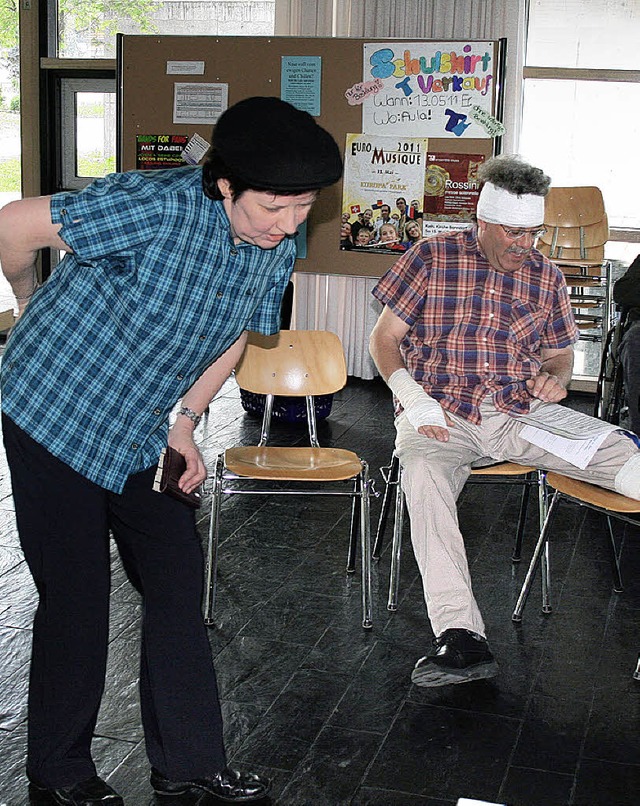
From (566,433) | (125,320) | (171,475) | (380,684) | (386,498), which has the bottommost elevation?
(380,684)

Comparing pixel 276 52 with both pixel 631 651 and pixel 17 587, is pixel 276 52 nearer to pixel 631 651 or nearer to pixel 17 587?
pixel 17 587

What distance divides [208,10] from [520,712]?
5045 mm

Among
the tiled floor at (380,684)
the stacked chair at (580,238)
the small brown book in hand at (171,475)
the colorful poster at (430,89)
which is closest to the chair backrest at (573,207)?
the stacked chair at (580,238)

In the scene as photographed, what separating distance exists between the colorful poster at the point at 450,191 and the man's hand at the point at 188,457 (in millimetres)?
3357

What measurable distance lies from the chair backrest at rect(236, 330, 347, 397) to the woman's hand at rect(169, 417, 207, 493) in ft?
4.35

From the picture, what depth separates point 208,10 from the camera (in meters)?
6.35

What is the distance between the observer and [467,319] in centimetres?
309

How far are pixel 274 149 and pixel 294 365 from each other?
176 centimetres

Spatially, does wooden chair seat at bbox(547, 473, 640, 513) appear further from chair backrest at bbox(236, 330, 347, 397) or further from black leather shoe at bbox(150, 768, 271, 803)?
black leather shoe at bbox(150, 768, 271, 803)

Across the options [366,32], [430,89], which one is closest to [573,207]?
[430,89]

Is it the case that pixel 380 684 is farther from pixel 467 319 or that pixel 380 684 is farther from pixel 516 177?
pixel 516 177

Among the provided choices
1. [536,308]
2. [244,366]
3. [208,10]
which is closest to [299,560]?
[244,366]

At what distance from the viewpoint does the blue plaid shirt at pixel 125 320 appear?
1792 millimetres

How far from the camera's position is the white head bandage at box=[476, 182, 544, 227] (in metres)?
2.95
